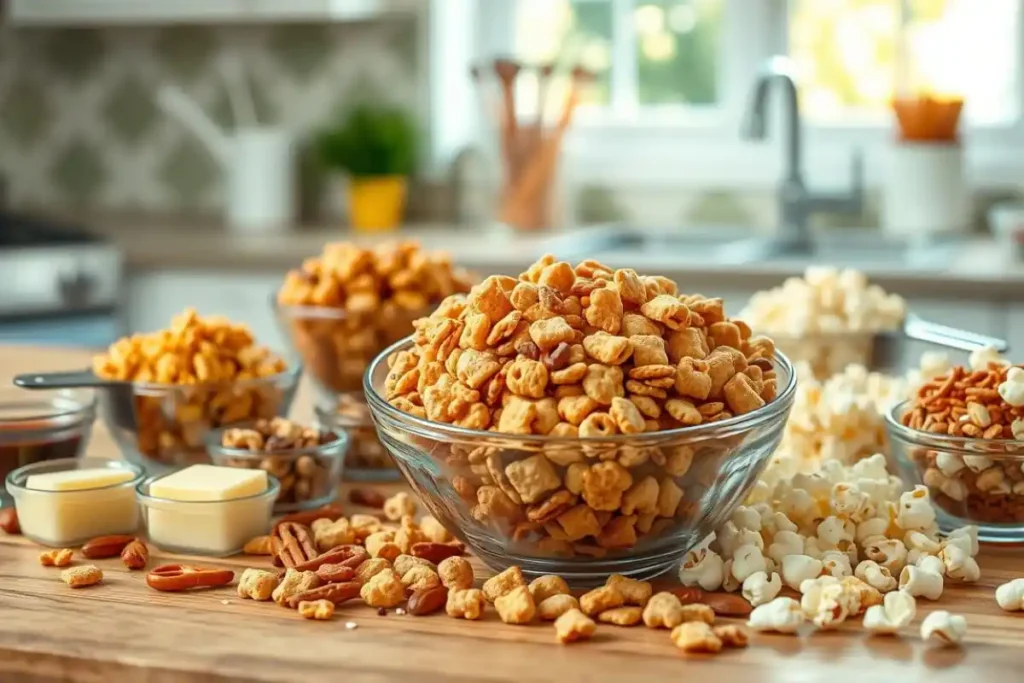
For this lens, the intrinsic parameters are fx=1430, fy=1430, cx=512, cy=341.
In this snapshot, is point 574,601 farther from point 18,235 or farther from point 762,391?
point 18,235

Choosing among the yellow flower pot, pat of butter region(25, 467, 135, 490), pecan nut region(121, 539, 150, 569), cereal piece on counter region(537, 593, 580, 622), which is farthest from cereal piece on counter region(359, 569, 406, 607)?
the yellow flower pot

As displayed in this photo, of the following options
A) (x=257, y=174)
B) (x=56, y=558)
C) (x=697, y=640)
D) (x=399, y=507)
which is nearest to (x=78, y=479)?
(x=56, y=558)

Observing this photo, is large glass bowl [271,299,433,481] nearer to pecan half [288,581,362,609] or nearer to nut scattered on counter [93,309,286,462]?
nut scattered on counter [93,309,286,462]

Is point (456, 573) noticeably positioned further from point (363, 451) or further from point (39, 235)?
point (39, 235)

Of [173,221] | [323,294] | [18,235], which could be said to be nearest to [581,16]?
[173,221]

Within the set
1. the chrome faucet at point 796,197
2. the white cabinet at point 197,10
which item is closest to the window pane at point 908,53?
the chrome faucet at point 796,197

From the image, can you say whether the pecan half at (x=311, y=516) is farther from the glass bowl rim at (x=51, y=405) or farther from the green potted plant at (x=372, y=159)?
A: the green potted plant at (x=372, y=159)
